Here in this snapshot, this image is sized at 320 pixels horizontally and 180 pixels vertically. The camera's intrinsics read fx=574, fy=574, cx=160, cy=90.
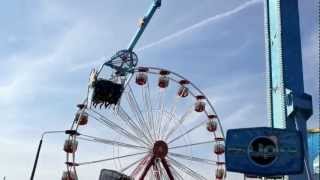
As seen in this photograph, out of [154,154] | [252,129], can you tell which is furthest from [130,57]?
[252,129]

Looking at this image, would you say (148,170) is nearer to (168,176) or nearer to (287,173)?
(168,176)

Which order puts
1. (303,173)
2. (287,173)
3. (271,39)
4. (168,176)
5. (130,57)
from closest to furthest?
(287,173)
(303,173)
(271,39)
(168,176)
(130,57)

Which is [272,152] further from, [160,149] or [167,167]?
[160,149]

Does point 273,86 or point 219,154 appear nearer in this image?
point 273,86

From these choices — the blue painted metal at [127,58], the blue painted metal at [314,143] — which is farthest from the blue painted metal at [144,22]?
the blue painted metal at [314,143]

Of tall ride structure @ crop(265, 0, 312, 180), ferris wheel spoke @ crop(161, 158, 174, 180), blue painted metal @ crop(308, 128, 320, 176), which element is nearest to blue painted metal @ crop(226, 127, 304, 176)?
tall ride structure @ crop(265, 0, 312, 180)

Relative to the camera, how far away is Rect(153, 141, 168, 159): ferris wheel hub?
44.6 m

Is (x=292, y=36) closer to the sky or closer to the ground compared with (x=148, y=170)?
closer to the sky

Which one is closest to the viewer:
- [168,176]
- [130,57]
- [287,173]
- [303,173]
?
[287,173]

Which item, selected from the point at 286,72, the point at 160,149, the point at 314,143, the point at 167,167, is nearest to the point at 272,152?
the point at 286,72

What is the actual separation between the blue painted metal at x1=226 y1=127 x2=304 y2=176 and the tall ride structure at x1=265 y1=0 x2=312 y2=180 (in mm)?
2318

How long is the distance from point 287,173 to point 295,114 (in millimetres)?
4635

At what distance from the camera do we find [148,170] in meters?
43.4

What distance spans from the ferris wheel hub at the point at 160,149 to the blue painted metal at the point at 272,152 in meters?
11.3
